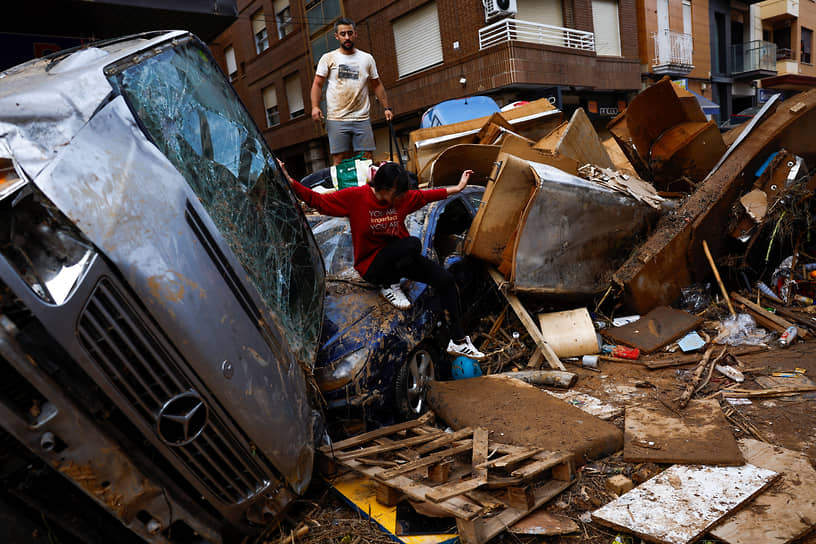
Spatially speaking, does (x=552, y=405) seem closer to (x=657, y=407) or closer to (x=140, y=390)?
(x=657, y=407)

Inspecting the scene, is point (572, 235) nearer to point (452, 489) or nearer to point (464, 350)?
point (464, 350)

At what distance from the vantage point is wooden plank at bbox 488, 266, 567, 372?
473 centimetres

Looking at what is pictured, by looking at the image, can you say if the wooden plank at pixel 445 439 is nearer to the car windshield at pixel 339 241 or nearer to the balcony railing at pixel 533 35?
the car windshield at pixel 339 241

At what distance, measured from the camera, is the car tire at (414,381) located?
3.62 m

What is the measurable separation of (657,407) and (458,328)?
1.53m

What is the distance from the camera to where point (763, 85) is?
26.3 metres

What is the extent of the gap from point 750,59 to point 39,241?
97.9ft

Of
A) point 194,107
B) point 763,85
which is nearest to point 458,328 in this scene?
point 194,107

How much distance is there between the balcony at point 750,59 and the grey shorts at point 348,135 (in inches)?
947

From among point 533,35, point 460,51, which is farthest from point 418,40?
point 533,35

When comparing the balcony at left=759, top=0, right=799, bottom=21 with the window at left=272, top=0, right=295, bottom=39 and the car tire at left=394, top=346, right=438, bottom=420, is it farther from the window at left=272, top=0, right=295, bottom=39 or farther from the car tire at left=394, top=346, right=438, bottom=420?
the car tire at left=394, top=346, right=438, bottom=420

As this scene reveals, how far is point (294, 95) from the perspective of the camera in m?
22.3

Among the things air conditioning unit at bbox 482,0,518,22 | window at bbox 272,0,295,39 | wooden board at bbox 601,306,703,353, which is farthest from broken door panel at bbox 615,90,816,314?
window at bbox 272,0,295,39

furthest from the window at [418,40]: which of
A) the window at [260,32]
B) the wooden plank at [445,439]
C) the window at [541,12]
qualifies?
the wooden plank at [445,439]
